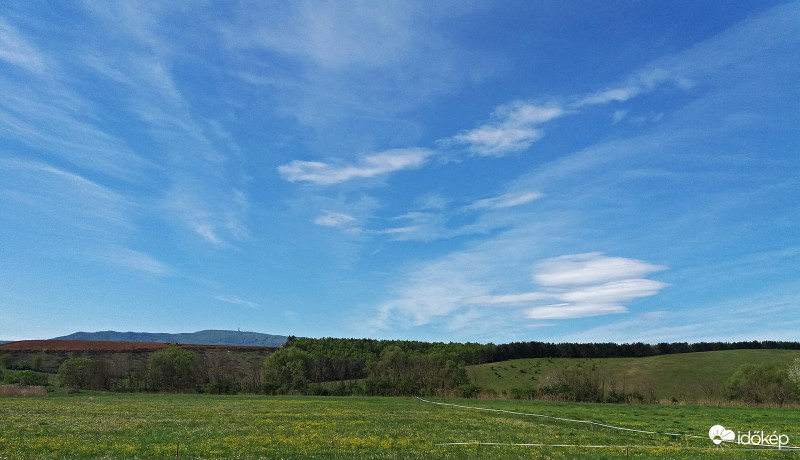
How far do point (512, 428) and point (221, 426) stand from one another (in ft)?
65.6

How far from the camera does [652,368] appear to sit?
5595 inches

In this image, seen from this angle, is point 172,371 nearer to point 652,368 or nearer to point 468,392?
point 468,392

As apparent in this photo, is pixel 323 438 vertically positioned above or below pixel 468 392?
above

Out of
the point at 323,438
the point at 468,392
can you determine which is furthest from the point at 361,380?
the point at 323,438

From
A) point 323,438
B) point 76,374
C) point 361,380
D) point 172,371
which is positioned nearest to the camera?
point 323,438

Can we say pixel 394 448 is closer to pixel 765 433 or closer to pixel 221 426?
pixel 221 426

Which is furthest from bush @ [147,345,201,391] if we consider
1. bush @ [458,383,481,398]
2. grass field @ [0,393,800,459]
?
grass field @ [0,393,800,459]

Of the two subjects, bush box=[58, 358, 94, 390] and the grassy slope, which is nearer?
bush box=[58, 358, 94, 390]

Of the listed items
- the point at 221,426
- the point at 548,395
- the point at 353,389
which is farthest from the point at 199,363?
the point at 221,426

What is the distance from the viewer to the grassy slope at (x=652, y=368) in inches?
5103

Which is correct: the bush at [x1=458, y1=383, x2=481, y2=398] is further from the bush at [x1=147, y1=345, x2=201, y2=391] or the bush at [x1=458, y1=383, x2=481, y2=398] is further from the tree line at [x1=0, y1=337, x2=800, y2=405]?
the bush at [x1=147, y1=345, x2=201, y2=391]

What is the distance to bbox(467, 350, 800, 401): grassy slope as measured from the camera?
12962 cm

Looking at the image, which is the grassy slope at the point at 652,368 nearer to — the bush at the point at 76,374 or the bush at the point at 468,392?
the bush at the point at 468,392

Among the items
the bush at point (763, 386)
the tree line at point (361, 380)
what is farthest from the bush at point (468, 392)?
the bush at point (763, 386)
